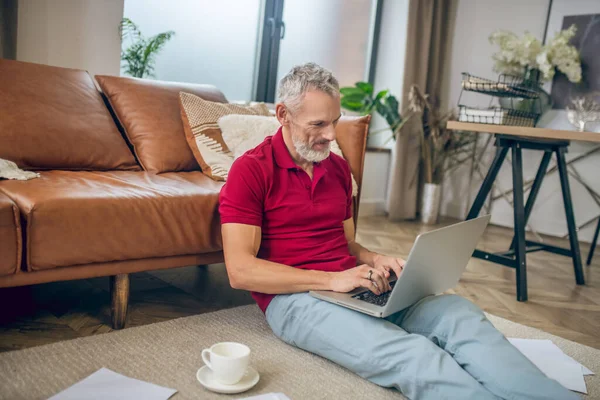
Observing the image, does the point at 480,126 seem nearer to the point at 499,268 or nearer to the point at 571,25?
the point at 499,268

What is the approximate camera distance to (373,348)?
136cm

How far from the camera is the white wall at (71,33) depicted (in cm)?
262

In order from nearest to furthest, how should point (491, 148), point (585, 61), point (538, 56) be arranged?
point (538, 56) < point (585, 61) < point (491, 148)

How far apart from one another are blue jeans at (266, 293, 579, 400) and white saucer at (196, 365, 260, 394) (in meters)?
0.18

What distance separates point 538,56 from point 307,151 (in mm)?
2633

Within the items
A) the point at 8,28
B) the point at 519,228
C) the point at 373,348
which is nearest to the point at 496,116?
the point at 519,228

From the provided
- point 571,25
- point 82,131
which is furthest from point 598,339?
point 571,25

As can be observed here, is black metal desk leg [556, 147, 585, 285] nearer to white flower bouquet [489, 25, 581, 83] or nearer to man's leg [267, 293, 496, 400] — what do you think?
white flower bouquet [489, 25, 581, 83]

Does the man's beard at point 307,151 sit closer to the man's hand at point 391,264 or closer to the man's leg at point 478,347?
the man's hand at point 391,264

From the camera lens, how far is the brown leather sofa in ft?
5.00

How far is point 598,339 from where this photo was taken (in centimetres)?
213

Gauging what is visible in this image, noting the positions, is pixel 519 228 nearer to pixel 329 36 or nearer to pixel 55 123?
pixel 55 123

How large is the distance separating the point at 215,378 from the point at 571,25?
150 inches

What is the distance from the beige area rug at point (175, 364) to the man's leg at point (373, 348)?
6 cm
